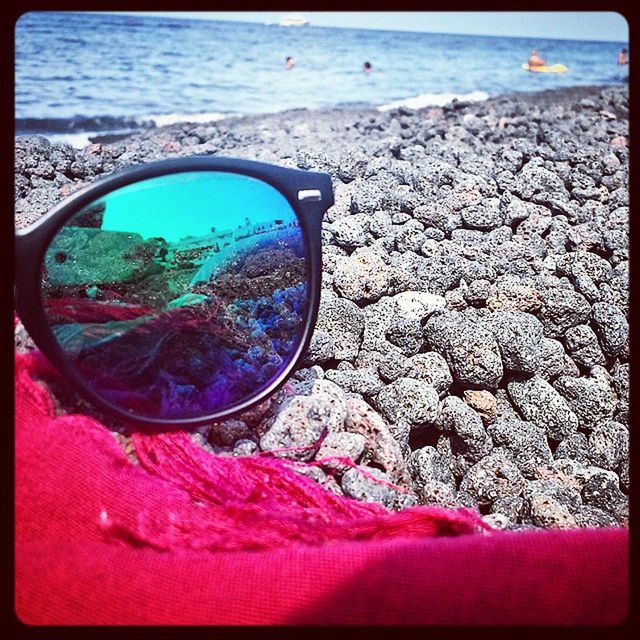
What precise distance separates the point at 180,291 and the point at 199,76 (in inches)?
165

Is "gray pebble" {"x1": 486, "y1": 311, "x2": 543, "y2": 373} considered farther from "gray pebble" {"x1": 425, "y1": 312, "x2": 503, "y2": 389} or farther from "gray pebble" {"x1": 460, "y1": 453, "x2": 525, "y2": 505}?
"gray pebble" {"x1": 460, "y1": 453, "x2": 525, "y2": 505}

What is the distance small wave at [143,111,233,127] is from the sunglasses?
7.27ft

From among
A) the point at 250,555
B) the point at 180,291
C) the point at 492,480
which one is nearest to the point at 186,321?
the point at 180,291

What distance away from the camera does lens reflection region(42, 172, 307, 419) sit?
0.65m

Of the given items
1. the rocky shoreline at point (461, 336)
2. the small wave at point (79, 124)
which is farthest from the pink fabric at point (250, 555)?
the small wave at point (79, 124)

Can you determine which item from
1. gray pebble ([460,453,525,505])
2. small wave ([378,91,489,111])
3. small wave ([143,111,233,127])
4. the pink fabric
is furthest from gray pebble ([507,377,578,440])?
small wave ([378,91,489,111])

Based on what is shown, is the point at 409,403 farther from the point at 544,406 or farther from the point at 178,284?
the point at 178,284

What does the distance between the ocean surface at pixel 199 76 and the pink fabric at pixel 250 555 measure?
581 millimetres

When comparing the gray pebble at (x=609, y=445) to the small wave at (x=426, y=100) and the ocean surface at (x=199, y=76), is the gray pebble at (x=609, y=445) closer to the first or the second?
the ocean surface at (x=199, y=76)

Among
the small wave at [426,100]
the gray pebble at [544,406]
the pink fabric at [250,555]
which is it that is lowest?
the gray pebble at [544,406]

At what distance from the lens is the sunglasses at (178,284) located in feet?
2.06

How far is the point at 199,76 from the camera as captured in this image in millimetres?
4363
